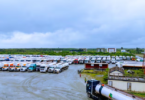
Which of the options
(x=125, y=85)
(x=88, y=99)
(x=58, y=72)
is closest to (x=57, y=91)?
(x=88, y=99)

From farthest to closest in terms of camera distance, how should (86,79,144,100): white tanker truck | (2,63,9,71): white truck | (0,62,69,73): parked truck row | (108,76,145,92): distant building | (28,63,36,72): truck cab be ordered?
(2,63,9,71): white truck → (28,63,36,72): truck cab → (0,62,69,73): parked truck row → (108,76,145,92): distant building → (86,79,144,100): white tanker truck

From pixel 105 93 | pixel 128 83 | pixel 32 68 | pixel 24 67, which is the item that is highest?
pixel 105 93

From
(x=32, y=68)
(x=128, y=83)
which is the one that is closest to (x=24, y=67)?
(x=32, y=68)

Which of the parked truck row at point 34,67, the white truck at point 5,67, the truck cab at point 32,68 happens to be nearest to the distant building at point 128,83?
the parked truck row at point 34,67

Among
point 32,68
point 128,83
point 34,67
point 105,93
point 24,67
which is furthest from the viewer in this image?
point 34,67

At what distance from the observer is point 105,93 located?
45.5 ft

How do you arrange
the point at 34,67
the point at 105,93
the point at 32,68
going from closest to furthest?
the point at 105,93
the point at 32,68
the point at 34,67

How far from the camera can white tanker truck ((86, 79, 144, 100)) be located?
1186cm

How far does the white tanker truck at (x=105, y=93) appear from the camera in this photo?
11.9 metres

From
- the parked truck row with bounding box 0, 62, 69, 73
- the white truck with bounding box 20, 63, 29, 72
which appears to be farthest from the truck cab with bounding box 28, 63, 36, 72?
the white truck with bounding box 20, 63, 29, 72

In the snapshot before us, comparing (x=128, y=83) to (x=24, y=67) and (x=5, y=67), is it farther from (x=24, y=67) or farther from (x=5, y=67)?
(x=5, y=67)

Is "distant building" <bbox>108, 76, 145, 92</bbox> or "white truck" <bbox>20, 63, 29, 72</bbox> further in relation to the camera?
"white truck" <bbox>20, 63, 29, 72</bbox>

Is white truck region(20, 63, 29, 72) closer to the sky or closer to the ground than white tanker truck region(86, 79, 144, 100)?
closer to the ground

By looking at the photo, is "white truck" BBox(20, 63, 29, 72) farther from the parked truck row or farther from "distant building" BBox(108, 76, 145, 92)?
"distant building" BBox(108, 76, 145, 92)
